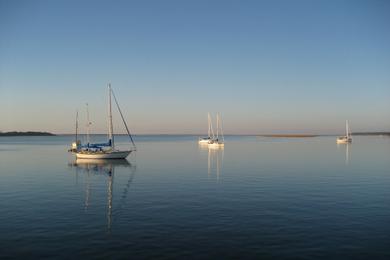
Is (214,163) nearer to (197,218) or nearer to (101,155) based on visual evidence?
(101,155)

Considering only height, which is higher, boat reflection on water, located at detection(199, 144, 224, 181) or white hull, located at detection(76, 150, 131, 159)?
white hull, located at detection(76, 150, 131, 159)

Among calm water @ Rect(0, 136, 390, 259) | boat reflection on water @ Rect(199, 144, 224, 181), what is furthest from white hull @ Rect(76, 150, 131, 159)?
calm water @ Rect(0, 136, 390, 259)

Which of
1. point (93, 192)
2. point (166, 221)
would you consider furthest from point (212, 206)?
point (93, 192)

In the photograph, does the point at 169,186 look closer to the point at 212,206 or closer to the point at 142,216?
the point at 212,206

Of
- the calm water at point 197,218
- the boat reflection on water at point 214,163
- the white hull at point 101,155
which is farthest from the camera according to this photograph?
the white hull at point 101,155

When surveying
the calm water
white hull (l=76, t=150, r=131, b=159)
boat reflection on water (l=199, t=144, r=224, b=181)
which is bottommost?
the calm water

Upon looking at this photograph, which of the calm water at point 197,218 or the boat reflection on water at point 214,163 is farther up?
the boat reflection on water at point 214,163

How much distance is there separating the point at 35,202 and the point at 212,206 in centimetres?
1449

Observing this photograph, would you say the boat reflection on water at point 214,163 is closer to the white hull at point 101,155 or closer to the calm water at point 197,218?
the calm water at point 197,218

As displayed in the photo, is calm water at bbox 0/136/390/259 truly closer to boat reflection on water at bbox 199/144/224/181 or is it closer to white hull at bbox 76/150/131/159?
boat reflection on water at bbox 199/144/224/181

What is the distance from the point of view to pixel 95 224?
70.8ft

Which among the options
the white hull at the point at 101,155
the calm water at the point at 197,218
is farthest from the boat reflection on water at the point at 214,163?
the white hull at the point at 101,155

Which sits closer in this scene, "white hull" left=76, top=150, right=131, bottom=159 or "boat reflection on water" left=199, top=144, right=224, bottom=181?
"boat reflection on water" left=199, top=144, right=224, bottom=181

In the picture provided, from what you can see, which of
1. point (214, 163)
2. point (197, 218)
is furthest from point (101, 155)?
point (197, 218)
